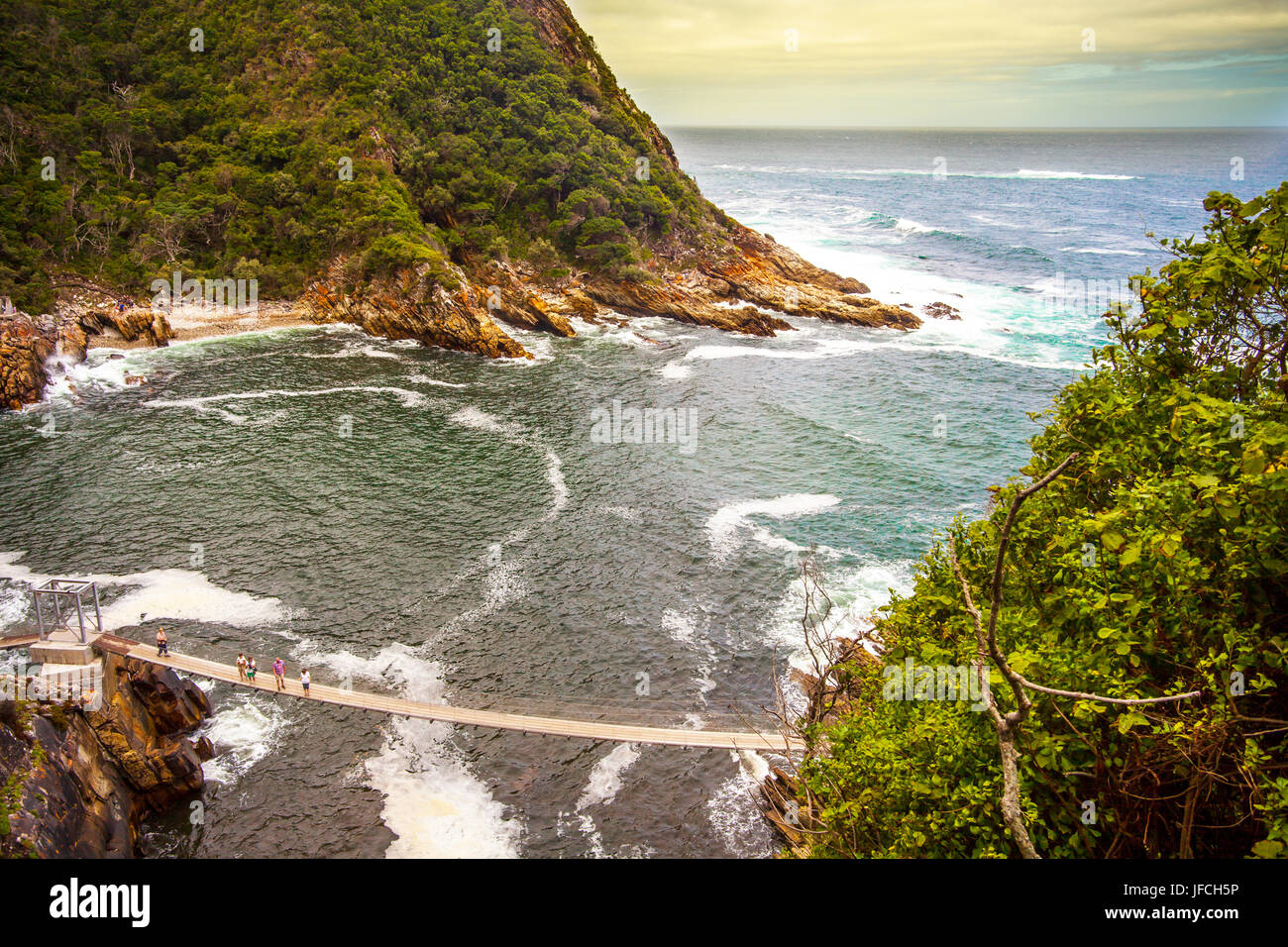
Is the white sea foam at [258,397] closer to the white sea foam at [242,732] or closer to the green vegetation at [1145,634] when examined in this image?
the white sea foam at [242,732]

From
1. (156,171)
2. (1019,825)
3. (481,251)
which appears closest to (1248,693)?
(1019,825)

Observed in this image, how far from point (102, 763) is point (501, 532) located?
18.3 m

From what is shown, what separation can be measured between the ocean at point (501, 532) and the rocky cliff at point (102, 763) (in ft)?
3.11

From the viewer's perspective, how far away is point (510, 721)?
981 inches

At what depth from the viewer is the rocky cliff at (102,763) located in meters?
16.5

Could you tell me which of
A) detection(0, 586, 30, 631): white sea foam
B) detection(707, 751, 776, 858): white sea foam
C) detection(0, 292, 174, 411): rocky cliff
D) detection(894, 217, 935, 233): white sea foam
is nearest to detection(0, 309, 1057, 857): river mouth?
detection(707, 751, 776, 858): white sea foam

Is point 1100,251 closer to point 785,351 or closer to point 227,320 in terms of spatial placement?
point 785,351

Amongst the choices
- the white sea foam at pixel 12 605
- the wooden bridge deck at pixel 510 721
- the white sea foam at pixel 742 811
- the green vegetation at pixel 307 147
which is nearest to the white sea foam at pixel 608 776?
the wooden bridge deck at pixel 510 721

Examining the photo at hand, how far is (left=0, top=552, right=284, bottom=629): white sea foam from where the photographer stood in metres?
29.1

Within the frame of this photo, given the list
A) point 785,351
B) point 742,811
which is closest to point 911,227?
point 785,351

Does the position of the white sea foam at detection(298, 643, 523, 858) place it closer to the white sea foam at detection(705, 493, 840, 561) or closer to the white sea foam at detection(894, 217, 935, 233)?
the white sea foam at detection(705, 493, 840, 561)

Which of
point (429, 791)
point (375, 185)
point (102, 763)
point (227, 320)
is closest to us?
point (102, 763)

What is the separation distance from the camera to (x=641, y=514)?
3784cm

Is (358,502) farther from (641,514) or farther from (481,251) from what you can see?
(481,251)
